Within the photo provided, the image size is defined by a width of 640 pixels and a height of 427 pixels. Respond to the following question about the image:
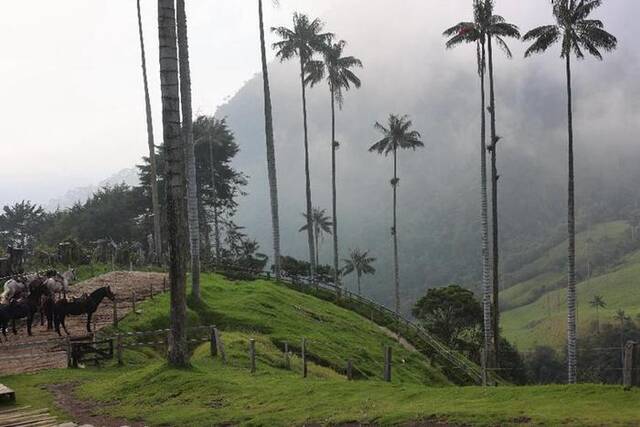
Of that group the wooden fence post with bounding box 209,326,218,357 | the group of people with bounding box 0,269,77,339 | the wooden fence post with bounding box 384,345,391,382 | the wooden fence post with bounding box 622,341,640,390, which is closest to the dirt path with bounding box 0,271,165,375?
the group of people with bounding box 0,269,77,339

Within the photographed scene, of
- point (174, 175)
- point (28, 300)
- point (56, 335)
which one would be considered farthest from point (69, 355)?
point (174, 175)

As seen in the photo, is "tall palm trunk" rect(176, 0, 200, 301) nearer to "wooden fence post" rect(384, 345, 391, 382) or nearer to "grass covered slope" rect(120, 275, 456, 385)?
"grass covered slope" rect(120, 275, 456, 385)

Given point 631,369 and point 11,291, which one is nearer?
point 631,369

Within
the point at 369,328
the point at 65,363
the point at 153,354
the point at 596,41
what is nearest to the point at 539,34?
the point at 596,41

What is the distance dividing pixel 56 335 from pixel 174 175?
10.3 m

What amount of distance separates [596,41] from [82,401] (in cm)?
3123

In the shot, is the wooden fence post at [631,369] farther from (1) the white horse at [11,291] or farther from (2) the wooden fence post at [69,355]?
(1) the white horse at [11,291]

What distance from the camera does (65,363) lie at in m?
21.9

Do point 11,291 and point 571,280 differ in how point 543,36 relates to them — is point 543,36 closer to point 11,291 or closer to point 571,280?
point 571,280

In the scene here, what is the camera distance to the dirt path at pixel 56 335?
2120 cm

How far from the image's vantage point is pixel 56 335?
2433 cm

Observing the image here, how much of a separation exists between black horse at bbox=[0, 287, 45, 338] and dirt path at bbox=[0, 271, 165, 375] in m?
0.60

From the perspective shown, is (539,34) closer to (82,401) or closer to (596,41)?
(596,41)

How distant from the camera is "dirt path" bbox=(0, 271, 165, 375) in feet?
69.6
